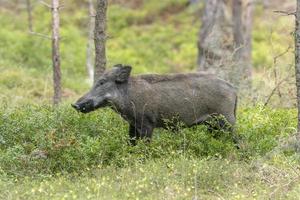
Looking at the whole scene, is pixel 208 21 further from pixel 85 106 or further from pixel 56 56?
pixel 85 106

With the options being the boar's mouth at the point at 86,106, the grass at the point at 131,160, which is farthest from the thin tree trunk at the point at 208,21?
the boar's mouth at the point at 86,106

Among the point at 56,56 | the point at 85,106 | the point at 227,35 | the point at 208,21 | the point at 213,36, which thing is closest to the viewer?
the point at 85,106

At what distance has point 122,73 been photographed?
1127 centimetres

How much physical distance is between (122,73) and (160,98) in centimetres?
72

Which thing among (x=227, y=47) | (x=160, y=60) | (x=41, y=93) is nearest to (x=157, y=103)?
(x=41, y=93)

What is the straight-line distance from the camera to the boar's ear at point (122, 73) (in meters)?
11.2

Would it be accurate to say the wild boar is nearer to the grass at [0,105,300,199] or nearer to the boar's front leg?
the boar's front leg

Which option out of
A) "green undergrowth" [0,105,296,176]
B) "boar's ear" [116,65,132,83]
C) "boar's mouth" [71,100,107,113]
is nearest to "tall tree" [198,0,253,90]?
"green undergrowth" [0,105,296,176]

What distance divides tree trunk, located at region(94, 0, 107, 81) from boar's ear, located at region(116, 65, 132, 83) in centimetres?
149

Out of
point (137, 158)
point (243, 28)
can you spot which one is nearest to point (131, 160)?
point (137, 158)

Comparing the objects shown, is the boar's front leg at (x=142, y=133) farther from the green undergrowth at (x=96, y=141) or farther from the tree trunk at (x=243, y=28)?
the tree trunk at (x=243, y=28)

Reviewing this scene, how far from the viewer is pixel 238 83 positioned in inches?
663

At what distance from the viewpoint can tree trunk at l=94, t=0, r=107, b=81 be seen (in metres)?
12.6

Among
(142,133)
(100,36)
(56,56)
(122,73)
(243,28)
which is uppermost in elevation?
(100,36)
